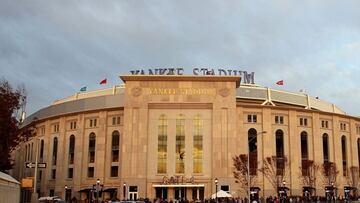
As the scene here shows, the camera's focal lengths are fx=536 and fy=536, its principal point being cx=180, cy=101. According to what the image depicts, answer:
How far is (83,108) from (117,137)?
42.6 ft

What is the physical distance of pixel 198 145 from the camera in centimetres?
9938

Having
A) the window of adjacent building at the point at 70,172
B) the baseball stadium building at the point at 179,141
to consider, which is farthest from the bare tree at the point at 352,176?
the window of adjacent building at the point at 70,172

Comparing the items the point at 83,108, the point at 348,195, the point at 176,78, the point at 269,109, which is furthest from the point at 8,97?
the point at 348,195

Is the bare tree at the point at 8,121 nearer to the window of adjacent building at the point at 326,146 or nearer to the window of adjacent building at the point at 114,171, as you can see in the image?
the window of adjacent building at the point at 114,171

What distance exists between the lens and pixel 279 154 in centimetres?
10750

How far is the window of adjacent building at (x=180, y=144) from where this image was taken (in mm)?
98812

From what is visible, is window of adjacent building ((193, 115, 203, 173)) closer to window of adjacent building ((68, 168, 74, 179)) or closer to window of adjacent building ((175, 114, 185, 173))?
window of adjacent building ((175, 114, 185, 173))

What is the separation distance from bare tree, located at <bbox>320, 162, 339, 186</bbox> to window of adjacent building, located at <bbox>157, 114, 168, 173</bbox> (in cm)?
3149

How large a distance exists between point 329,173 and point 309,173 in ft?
15.7

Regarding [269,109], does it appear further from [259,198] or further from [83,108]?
[83,108]

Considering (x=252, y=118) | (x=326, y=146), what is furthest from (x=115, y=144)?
(x=326, y=146)

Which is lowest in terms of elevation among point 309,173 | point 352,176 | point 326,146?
point 352,176

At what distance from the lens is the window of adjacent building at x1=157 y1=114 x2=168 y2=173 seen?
98.6m

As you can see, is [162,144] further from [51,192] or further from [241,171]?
[51,192]
